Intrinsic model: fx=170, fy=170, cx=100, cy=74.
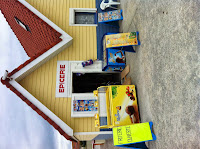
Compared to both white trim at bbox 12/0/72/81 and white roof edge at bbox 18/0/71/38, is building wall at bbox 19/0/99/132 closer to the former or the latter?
white trim at bbox 12/0/72/81

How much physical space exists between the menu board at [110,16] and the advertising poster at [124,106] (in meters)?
3.30

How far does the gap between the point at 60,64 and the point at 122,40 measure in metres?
2.81

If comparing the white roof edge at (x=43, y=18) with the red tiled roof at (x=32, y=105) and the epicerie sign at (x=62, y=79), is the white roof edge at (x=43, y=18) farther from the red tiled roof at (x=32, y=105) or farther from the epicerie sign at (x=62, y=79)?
the red tiled roof at (x=32, y=105)

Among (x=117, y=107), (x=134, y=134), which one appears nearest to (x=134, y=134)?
(x=134, y=134)

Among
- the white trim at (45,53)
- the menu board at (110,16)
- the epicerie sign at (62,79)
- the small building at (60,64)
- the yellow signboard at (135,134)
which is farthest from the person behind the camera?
the menu board at (110,16)

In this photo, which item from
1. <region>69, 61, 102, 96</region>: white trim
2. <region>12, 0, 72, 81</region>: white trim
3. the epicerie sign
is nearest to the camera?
<region>12, 0, 72, 81</region>: white trim

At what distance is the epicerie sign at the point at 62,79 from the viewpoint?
251 inches

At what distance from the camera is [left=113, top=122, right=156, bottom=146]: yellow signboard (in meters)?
3.97

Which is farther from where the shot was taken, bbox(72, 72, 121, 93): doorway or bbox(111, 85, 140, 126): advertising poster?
bbox(72, 72, 121, 93): doorway

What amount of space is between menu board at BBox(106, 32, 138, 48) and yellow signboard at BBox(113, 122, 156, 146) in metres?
2.36

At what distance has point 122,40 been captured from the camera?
516 cm

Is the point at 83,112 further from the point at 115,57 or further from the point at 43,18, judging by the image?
the point at 43,18

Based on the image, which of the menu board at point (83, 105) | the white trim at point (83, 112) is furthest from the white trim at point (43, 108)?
the menu board at point (83, 105)

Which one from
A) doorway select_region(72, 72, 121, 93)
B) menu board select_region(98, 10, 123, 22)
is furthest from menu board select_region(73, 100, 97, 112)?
menu board select_region(98, 10, 123, 22)
